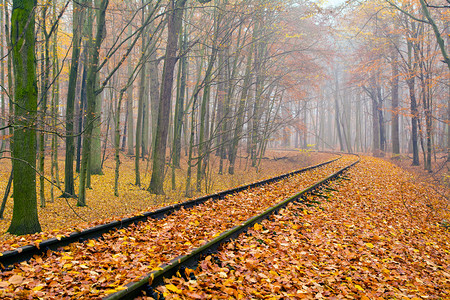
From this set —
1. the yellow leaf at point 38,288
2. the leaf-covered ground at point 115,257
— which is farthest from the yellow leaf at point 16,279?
the yellow leaf at point 38,288

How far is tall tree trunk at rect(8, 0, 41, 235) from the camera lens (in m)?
6.42

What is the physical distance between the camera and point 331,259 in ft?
15.1

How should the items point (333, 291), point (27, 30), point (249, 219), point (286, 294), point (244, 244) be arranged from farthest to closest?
point (27, 30), point (249, 219), point (244, 244), point (333, 291), point (286, 294)

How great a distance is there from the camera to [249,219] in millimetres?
5477

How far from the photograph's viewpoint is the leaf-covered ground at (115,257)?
9.91 ft

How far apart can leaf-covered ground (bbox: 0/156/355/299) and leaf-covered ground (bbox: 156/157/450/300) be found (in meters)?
0.53

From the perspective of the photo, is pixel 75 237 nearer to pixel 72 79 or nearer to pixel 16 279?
pixel 16 279

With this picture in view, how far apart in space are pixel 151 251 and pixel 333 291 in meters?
2.45

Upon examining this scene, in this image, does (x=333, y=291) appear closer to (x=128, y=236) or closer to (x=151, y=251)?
(x=151, y=251)

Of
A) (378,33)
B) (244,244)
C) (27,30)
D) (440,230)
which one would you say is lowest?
(440,230)

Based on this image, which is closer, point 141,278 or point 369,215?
point 141,278

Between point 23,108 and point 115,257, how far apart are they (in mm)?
4499

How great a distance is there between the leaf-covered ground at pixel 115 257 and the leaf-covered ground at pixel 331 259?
1.73 feet

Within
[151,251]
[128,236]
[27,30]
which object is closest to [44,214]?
[27,30]
